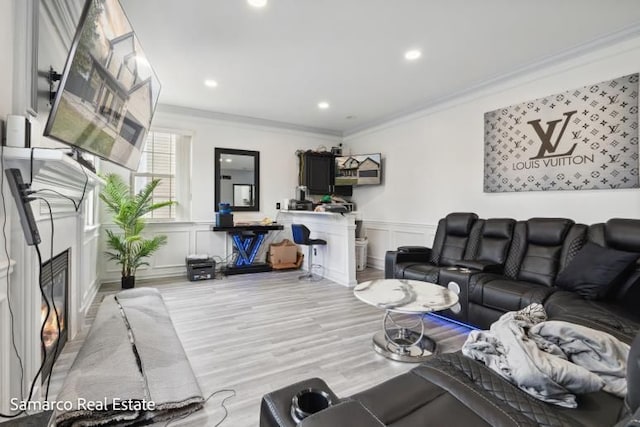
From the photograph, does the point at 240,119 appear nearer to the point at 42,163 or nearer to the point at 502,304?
the point at 42,163

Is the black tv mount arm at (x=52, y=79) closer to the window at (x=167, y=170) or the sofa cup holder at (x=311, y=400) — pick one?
the sofa cup holder at (x=311, y=400)

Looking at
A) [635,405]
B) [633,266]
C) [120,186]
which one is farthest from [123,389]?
[633,266]

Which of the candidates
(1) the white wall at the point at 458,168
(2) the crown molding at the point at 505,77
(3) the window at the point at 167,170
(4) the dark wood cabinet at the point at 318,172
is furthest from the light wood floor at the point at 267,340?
(2) the crown molding at the point at 505,77

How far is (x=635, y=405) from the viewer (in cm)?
75

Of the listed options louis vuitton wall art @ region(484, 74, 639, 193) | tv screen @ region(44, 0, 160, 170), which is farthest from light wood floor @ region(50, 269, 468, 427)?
louis vuitton wall art @ region(484, 74, 639, 193)

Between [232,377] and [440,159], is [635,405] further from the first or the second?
[440,159]

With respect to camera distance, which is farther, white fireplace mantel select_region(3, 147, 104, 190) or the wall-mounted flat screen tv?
the wall-mounted flat screen tv

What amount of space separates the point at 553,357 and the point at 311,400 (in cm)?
105

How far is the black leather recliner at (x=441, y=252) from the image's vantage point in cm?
350

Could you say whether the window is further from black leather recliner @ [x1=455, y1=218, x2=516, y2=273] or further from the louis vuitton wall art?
the louis vuitton wall art

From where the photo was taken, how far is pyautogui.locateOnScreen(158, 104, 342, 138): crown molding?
4.89 metres

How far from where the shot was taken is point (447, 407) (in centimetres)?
112

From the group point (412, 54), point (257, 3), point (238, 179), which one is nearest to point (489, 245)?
point (412, 54)

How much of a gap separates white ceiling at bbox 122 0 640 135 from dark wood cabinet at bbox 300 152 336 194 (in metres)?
1.74
